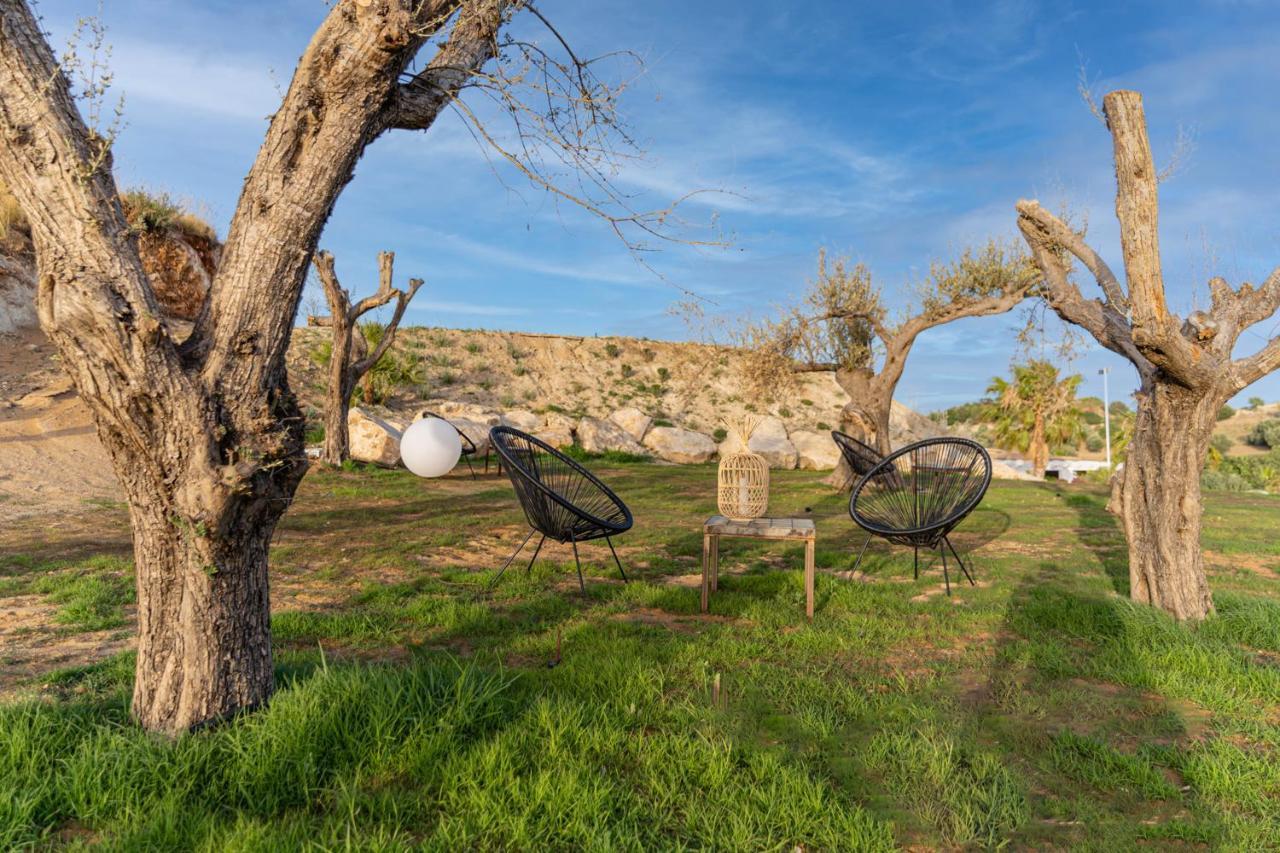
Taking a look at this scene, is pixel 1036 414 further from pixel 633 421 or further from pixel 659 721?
pixel 659 721

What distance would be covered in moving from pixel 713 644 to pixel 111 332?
328cm

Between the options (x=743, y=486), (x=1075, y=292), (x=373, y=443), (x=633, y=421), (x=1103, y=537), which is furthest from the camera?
(x=633, y=421)

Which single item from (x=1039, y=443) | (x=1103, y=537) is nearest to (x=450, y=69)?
(x=1103, y=537)

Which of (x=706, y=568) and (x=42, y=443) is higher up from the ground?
(x=42, y=443)

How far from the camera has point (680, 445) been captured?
22.1 m

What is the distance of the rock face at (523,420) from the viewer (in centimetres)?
1930

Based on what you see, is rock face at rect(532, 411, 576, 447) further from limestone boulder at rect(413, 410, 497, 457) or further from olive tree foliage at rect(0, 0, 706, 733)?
olive tree foliage at rect(0, 0, 706, 733)

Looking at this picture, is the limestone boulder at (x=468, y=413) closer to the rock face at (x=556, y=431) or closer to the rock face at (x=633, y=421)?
the rock face at (x=556, y=431)

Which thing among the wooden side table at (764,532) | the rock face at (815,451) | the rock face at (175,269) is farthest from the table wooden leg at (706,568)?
the rock face at (815,451)

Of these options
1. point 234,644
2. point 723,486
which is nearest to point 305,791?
point 234,644

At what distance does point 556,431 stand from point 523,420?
1033 mm

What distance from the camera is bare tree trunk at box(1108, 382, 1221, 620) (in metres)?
4.92

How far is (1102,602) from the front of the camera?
517 centimetres

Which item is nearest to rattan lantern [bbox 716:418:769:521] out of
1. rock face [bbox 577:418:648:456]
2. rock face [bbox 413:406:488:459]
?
rock face [bbox 413:406:488:459]
